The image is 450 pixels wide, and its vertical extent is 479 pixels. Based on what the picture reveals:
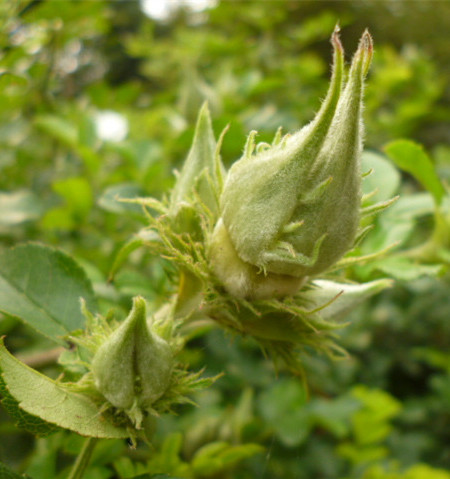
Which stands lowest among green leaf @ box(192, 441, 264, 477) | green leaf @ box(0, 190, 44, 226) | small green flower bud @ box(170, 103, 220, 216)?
green leaf @ box(192, 441, 264, 477)

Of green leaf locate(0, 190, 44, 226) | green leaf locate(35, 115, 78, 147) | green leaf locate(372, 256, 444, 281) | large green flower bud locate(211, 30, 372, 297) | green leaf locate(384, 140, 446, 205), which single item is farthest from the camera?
green leaf locate(35, 115, 78, 147)

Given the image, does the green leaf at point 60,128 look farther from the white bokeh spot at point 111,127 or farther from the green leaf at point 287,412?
the green leaf at point 287,412

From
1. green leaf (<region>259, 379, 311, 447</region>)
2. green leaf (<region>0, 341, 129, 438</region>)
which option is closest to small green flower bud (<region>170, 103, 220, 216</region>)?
green leaf (<region>0, 341, 129, 438</region>)

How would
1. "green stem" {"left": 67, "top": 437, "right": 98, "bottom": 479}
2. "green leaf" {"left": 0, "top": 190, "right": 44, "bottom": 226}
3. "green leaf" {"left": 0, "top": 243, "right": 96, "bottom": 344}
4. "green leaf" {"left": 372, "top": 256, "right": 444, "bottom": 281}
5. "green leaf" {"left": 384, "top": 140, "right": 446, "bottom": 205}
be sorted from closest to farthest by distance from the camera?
"green stem" {"left": 67, "top": 437, "right": 98, "bottom": 479}, "green leaf" {"left": 0, "top": 243, "right": 96, "bottom": 344}, "green leaf" {"left": 372, "top": 256, "right": 444, "bottom": 281}, "green leaf" {"left": 384, "top": 140, "right": 446, "bottom": 205}, "green leaf" {"left": 0, "top": 190, "right": 44, "bottom": 226}

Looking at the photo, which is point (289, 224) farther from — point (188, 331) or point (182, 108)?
point (182, 108)

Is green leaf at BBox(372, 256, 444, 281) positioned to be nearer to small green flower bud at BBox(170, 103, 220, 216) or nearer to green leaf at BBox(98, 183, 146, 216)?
small green flower bud at BBox(170, 103, 220, 216)

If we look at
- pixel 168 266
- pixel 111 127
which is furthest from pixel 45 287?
pixel 111 127
